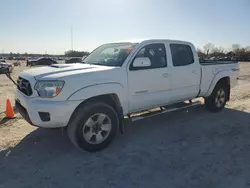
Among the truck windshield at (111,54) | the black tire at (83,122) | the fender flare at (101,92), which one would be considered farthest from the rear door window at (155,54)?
the black tire at (83,122)

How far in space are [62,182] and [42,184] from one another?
0.82ft

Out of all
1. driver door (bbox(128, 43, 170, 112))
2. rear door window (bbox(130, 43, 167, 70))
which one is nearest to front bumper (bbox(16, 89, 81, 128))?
driver door (bbox(128, 43, 170, 112))

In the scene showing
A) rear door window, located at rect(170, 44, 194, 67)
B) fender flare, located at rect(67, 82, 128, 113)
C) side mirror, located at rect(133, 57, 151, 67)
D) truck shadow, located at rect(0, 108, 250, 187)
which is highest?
rear door window, located at rect(170, 44, 194, 67)

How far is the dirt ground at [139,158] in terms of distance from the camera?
3.23 metres

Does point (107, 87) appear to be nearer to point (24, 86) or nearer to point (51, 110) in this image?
point (51, 110)

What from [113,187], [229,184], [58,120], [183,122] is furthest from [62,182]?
[183,122]

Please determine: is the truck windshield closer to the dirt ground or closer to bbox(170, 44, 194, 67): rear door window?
bbox(170, 44, 194, 67): rear door window

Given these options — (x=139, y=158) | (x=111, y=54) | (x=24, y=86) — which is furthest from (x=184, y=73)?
(x=24, y=86)

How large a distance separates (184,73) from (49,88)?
3.03 metres

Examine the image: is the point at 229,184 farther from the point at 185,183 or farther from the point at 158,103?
the point at 158,103

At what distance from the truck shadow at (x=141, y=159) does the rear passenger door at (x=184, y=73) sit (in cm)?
78

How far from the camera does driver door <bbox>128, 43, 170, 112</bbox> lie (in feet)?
14.8

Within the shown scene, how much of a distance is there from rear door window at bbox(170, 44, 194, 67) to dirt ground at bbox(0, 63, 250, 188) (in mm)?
1423

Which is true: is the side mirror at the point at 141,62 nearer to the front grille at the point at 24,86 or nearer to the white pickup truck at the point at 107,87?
the white pickup truck at the point at 107,87
